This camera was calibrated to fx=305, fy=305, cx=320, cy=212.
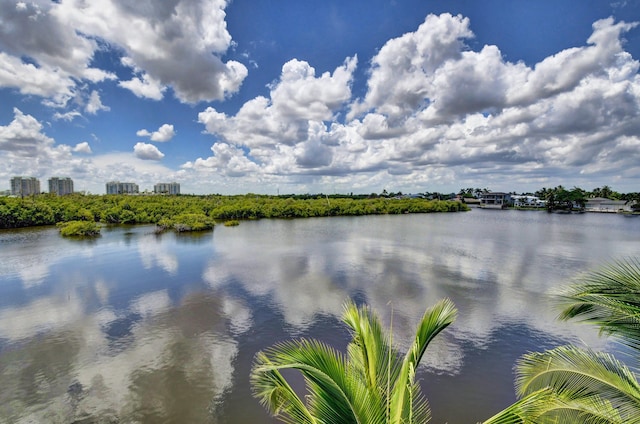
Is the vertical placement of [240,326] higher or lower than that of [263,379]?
lower

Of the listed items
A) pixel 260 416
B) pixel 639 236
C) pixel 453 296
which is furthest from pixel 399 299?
pixel 639 236

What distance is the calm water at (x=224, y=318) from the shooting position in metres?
9.19

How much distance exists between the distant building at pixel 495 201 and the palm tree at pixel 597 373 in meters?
125

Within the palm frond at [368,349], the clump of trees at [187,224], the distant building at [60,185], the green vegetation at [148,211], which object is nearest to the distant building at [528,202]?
the green vegetation at [148,211]

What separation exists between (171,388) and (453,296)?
1465cm

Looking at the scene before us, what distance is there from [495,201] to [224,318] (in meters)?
128

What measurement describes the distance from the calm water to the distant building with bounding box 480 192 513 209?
91.0 metres

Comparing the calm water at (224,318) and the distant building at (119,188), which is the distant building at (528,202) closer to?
the calm water at (224,318)

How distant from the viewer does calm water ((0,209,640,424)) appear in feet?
30.2

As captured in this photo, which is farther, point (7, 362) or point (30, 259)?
point (30, 259)

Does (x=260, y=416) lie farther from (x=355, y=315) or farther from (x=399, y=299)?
(x=399, y=299)

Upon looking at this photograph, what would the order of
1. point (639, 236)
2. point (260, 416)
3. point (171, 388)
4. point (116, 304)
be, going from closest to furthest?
point (260, 416) < point (171, 388) < point (116, 304) < point (639, 236)

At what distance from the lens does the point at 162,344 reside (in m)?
12.4

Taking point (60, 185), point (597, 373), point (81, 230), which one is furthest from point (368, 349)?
point (60, 185)
